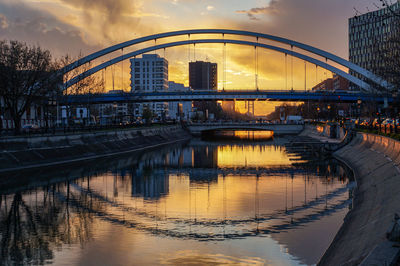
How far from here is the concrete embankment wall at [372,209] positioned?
1525 cm

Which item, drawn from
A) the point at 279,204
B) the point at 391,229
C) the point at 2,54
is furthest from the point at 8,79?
the point at 391,229

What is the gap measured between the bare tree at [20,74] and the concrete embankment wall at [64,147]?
230 inches

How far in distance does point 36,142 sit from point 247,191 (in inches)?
1089

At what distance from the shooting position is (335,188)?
35.2m

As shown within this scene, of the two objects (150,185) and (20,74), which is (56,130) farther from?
(150,185)

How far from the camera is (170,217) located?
2528 centimetres

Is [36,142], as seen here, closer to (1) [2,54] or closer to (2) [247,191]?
(1) [2,54]

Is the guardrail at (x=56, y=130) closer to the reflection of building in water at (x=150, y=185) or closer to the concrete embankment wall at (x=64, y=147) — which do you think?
the concrete embankment wall at (x=64, y=147)

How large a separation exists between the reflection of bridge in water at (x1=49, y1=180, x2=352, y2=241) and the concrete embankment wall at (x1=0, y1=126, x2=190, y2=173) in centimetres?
1920

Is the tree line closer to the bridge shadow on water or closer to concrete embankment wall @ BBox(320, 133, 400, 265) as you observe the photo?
concrete embankment wall @ BBox(320, 133, 400, 265)

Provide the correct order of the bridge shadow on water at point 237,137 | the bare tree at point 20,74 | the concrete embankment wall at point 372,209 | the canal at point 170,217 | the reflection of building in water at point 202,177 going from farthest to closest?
the bridge shadow on water at point 237,137 < the bare tree at point 20,74 < the reflection of building in water at point 202,177 < the canal at point 170,217 < the concrete embankment wall at point 372,209

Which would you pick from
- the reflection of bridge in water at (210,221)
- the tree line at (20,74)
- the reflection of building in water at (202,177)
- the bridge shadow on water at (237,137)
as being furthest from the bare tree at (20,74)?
the bridge shadow on water at (237,137)

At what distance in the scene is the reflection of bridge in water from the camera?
71.1ft

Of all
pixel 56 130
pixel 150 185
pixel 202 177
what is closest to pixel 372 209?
pixel 150 185
